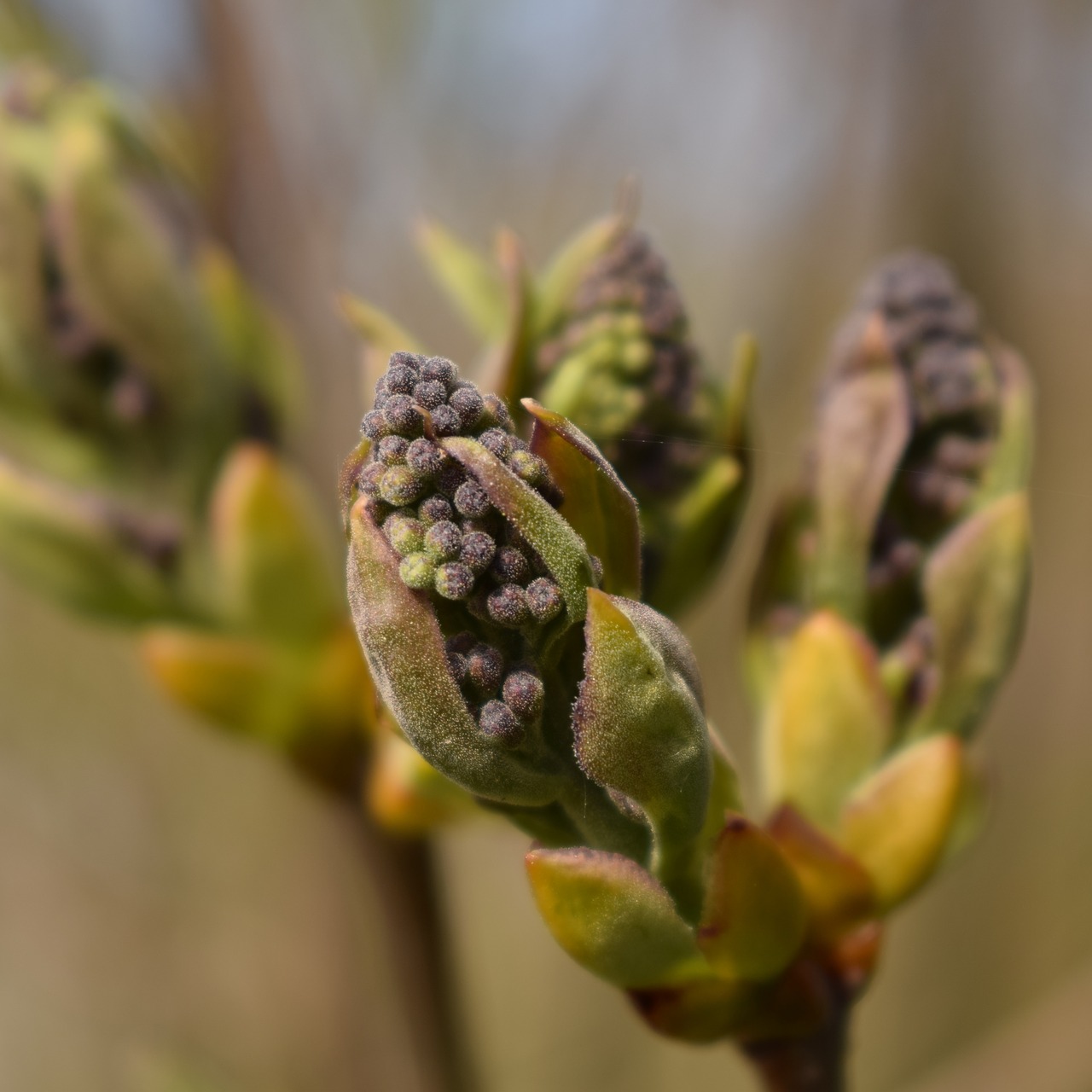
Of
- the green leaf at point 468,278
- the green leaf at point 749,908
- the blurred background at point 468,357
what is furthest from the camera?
the blurred background at point 468,357

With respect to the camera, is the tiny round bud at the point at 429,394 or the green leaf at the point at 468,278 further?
the green leaf at the point at 468,278

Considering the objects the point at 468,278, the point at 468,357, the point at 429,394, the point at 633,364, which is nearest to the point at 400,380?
the point at 429,394

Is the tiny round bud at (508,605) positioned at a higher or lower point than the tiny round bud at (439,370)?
lower

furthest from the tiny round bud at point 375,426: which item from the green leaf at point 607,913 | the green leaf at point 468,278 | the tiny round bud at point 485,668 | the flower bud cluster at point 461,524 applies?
the green leaf at point 468,278

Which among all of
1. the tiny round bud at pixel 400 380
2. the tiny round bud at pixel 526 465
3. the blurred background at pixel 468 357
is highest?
the tiny round bud at pixel 400 380

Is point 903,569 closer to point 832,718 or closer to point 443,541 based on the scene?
point 832,718

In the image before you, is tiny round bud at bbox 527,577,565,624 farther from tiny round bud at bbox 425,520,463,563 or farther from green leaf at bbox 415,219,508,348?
green leaf at bbox 415,219,508,348

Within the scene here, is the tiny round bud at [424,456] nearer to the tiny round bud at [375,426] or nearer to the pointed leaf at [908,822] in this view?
the tiny round bud at [375,426]
